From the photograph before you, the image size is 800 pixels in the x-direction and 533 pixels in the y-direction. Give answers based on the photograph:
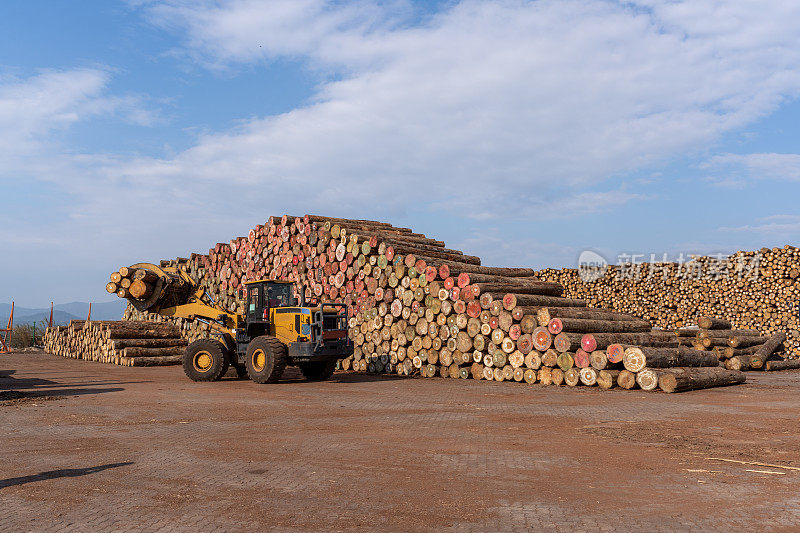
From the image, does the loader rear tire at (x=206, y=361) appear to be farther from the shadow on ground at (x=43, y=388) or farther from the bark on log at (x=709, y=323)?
the bark on log at (x=709, y=323)

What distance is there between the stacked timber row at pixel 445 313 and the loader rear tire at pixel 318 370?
8.10 feet

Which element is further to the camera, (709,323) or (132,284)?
(709,323)

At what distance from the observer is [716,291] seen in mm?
23484

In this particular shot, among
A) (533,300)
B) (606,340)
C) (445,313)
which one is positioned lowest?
(606,340)

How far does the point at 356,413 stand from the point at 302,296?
5.93m

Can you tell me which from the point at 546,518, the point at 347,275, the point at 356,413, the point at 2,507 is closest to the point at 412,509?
the point at 546,518

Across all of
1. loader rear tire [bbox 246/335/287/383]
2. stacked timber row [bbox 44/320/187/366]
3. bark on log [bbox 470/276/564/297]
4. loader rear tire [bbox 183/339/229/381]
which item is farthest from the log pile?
stacked timber row [bbox 44/320/187/366]

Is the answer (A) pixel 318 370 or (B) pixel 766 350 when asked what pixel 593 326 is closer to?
(A) pixel 318 370

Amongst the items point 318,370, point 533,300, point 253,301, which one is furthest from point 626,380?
point 253,301

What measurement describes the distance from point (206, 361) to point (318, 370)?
270 cm

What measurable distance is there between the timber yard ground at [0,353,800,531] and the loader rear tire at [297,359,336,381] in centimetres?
364

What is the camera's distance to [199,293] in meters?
16.7

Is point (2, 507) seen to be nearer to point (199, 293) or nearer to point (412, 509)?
point (412, 509)

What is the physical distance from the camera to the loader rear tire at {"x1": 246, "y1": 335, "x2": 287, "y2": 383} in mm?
14398
